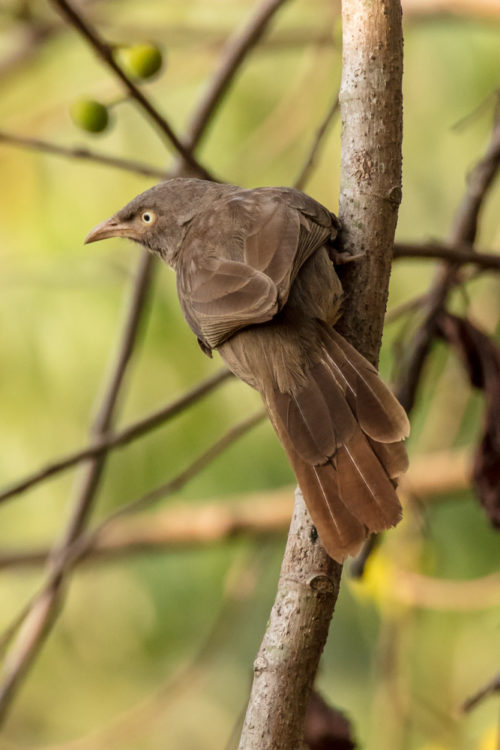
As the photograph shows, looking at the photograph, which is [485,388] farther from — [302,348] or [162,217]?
[162,217]

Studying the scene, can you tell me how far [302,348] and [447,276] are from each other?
126cm

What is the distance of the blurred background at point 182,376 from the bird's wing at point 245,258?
105 inches

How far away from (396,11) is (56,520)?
5.25 m

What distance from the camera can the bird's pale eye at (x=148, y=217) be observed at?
3.68 meters

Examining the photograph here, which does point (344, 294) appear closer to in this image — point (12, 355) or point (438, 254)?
point (438, 254)

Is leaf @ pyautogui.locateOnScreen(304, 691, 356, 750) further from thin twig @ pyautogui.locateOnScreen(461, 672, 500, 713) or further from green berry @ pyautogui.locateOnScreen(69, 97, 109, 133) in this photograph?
green berry @ pyautogui.locateOnScreen(69, 97, 109, 133)

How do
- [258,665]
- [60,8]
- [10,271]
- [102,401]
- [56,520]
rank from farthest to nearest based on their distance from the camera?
[56,520]
[10,271]
[102,401]
[60,8]
[258,665]

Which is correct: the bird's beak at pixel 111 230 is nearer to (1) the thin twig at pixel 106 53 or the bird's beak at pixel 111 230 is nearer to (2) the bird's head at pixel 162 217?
(2) the bird's head at pixel 162 217

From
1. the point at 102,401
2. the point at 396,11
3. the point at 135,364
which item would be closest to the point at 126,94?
the point at 396,11

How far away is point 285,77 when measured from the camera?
293 inches

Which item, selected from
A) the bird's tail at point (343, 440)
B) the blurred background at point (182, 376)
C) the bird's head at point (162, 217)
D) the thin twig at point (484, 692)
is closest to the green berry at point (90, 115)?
the bird's head at point (162, 217)

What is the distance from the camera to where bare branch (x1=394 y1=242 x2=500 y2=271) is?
3.25 metres

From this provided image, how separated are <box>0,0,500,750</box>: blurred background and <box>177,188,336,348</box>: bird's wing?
266cm

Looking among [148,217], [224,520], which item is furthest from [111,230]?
[224,520]
